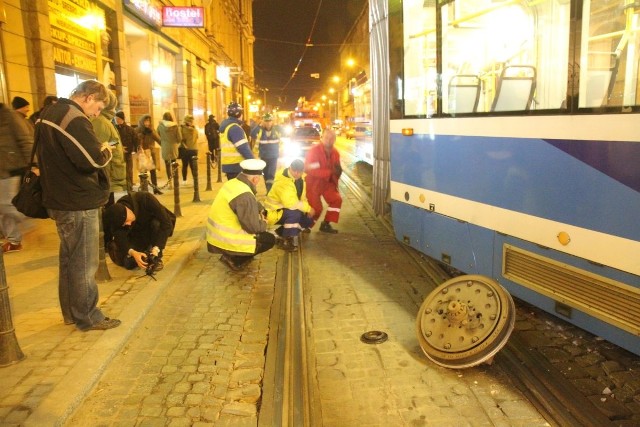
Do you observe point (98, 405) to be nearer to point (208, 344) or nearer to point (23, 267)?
point (208, 344)

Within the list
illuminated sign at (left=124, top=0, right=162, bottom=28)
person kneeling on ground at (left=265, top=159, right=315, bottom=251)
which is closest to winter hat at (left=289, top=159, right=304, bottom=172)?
person kneeling on ground at (left=265, top=159, right=315, bottom=251)

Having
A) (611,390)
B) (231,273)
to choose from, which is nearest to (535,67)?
(611,390)

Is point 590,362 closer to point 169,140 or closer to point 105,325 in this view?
point 105,325

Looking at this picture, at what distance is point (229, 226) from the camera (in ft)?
20.3

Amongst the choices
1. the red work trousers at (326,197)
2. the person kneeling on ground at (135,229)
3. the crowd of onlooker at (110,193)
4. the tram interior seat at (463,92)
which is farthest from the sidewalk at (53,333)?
the tram interior seat at (463,92)

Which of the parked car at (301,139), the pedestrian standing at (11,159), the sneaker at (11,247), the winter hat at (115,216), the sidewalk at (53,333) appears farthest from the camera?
the parked car at (301,139)

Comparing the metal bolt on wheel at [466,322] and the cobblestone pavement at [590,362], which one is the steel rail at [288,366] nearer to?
the metal bolt on wheel at [466,322]

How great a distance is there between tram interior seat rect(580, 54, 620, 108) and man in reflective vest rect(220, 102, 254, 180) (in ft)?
17.3

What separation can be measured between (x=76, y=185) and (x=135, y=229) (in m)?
1.50

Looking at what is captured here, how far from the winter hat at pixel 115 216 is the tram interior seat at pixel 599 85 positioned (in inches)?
162

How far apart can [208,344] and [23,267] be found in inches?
120

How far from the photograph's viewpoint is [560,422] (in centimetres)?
316

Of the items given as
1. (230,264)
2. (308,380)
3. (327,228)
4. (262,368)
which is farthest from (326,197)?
(308,380)

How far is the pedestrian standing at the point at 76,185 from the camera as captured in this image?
399 centimetres
